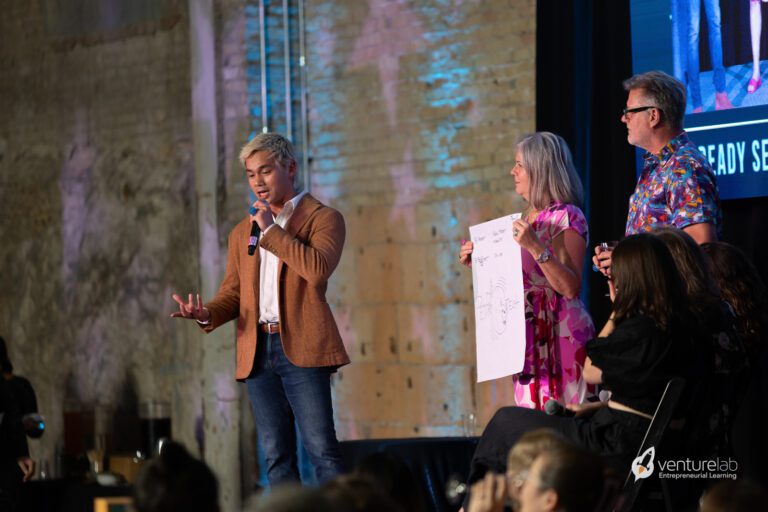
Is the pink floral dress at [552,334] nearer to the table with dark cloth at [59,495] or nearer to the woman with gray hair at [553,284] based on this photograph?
the woman with gray hair at [553,284]

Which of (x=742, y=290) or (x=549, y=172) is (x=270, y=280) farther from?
(x=742, y=290)

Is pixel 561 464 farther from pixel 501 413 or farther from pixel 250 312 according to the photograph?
pixel 250 312

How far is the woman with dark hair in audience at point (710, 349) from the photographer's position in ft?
11.3

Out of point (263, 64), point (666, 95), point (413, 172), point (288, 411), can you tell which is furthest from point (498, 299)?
point (263, 64)

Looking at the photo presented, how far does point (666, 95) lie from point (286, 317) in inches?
60.9

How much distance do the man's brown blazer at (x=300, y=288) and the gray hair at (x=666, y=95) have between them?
1.19 meters

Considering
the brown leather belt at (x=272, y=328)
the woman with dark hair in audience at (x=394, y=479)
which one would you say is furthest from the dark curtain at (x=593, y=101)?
the woman with dark hair in audience at (x=394, y=479)

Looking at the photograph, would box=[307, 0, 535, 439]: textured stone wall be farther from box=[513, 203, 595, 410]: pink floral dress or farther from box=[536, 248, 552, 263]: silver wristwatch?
box=[536, 248, 552, 263]: silver wristwatch

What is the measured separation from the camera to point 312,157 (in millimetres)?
7008

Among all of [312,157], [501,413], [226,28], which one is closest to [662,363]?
[501,413]

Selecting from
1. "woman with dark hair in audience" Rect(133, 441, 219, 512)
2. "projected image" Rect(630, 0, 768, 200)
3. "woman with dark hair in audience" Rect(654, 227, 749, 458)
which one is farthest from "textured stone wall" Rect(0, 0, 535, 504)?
"woman with dark hair in audience" Rect(133, 441, 219, 512)

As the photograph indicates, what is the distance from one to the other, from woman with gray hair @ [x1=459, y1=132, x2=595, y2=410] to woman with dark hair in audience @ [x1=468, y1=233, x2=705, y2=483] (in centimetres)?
57

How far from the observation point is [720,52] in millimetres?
4930

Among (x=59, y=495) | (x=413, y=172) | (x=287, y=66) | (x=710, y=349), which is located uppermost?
(x=287, y=66)
